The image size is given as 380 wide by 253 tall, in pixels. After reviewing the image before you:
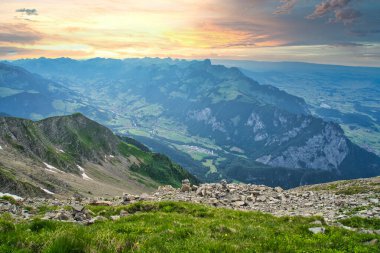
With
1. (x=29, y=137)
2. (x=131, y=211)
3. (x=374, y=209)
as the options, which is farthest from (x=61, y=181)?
(x=374, y=209)

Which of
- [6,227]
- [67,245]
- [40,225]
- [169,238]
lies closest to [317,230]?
[169,238]

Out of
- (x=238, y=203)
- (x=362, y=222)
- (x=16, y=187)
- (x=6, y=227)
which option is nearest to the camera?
(x=6, y=227)

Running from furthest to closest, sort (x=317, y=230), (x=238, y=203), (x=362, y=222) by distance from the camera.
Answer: (x=238, y=203) < (x=362, y=222) < (x=317, y=230)

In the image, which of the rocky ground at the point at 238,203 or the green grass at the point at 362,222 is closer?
the green grass at the point at 362,222

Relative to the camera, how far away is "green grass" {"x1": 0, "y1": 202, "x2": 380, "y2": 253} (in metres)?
15.3

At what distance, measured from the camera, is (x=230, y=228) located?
20.8m

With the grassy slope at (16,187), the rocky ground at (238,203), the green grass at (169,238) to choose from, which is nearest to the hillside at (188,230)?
the green grass at (169,238)

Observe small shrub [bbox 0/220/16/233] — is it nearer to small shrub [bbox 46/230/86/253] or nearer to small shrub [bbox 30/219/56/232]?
small shrub [bbox 30/219/56/232]

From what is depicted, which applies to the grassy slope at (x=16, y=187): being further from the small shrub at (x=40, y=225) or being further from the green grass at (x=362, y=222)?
the green grass at (x=362, y=222)

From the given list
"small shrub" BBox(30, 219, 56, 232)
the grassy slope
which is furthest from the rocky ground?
the grassy slope

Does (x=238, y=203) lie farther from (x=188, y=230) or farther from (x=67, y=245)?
(x=67, y=245)

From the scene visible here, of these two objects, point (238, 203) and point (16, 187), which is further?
point (16, 187)

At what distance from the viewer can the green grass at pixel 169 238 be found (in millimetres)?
15257

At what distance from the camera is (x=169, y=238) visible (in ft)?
58.3
